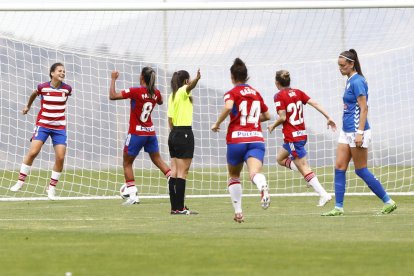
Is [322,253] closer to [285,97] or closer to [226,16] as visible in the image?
[285,97]

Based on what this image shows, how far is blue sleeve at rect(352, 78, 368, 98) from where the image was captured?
14.5 m

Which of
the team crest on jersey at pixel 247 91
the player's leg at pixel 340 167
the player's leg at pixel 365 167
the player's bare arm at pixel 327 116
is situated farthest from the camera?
the player's bare arm at pixel 327 116

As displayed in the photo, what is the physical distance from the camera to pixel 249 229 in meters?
12.8

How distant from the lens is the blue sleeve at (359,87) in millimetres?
14479

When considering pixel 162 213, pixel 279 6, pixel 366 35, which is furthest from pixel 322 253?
pixel 366 35

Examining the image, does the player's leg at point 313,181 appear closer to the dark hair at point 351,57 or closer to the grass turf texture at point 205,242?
the grass turf texture at point 205,242

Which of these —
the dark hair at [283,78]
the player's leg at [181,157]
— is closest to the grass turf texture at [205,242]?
the player's leg at [181,157]

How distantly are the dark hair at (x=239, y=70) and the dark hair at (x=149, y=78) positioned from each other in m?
4.20

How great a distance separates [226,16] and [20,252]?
12.5 metres

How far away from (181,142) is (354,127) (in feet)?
8.03

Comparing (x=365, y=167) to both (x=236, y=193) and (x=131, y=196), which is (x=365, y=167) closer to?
(x=236, y=193)

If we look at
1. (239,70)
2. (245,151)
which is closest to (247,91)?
(239,70)

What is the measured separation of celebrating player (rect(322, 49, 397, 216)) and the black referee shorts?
81.9 inches

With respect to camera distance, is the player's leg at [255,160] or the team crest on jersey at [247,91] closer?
the player's leg at [255,160]
